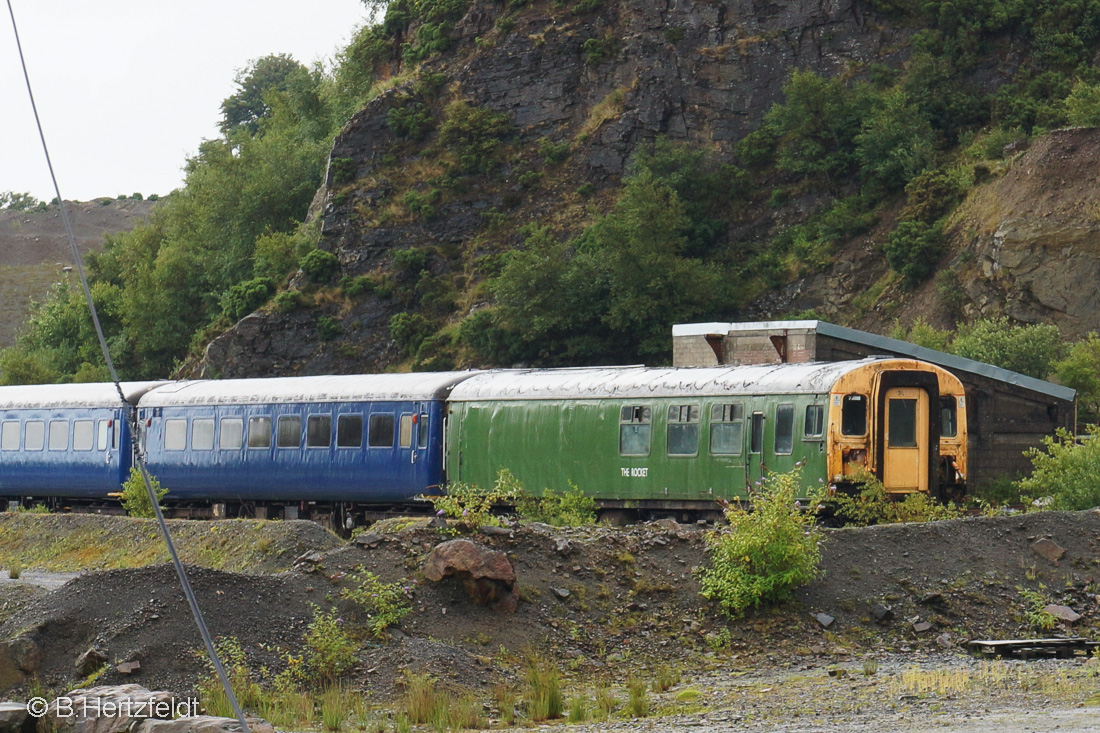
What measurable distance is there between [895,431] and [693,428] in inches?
134

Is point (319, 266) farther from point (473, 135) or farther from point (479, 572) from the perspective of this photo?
point (479, 572)

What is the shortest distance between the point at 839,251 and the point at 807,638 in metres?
42.6

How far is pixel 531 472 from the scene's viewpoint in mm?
26734

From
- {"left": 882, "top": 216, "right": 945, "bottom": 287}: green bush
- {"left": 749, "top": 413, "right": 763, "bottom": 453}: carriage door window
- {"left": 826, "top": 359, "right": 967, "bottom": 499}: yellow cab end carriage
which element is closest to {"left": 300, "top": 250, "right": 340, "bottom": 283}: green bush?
{"left": 882, "top": 216, "right": 945, "bottom": 287}: green bush

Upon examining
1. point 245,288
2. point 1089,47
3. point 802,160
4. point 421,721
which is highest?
point 1089,47

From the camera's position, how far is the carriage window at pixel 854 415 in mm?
22688

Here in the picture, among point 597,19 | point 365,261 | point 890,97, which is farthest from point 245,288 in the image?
point 890,97

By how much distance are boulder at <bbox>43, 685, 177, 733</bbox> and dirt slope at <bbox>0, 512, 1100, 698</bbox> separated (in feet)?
5.21

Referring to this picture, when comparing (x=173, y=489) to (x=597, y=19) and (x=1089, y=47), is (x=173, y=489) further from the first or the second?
(x=1089, y=47)

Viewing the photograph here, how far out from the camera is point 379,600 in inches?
637

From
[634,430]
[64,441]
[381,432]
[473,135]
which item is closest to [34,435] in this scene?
[64,441]

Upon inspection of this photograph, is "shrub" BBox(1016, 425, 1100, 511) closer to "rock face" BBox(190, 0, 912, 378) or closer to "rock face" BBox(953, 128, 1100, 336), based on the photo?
"rock face" BBox(953, 128, 1100, 336)

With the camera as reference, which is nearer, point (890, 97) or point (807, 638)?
point (807, 638)

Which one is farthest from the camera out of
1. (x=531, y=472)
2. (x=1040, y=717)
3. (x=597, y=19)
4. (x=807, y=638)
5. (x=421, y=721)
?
(x=597, y=19)
